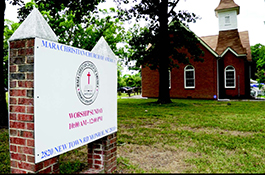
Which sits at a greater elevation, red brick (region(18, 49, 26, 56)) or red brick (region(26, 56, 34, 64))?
red brick (region(18, 49, 26, 56))

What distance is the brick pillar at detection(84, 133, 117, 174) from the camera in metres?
3.53

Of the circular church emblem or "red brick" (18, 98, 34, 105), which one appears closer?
"red brick" (18, 98, 34, 105)

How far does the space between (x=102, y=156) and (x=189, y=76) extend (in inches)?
822

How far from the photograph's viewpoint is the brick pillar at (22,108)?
7.88ft

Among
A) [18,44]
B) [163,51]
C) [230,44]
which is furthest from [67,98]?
[230,44]

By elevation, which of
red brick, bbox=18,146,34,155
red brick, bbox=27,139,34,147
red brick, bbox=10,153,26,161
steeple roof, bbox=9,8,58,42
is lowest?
red brick, bbox=10,153,26,161

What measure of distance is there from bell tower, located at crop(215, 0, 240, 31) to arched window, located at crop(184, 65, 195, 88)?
23.6ft

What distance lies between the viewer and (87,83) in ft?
10.5

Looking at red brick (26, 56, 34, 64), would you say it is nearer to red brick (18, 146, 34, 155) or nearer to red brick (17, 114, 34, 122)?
red brick (17, 114, 34, 122)

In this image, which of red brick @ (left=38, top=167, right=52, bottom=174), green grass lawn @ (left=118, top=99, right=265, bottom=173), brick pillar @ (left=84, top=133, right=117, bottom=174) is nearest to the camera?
red brick @ (left=38, top=167, right=52, bottom=174)

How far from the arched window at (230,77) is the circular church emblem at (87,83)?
22110mm

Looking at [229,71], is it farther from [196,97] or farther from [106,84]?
[106,84]

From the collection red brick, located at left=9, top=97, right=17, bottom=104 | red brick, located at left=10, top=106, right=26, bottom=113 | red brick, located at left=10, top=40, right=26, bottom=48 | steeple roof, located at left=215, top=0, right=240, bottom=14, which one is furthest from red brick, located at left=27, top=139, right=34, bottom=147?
steeple roof, located at left=215, top=0, right=240, bottom=14

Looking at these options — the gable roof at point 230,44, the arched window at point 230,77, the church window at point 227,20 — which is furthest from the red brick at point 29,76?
the church window at point 227,20
